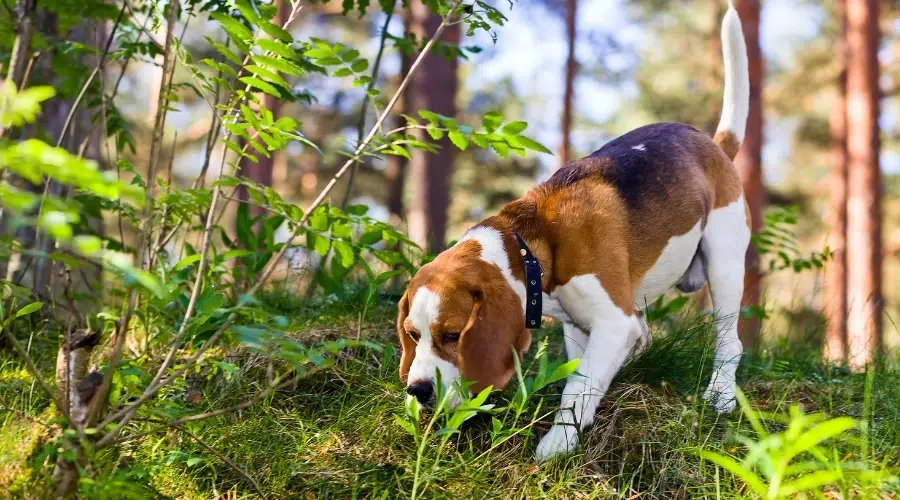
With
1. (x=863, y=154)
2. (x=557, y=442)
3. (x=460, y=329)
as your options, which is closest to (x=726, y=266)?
(x=557, y=442)

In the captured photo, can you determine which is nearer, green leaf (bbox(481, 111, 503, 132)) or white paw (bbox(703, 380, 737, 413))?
green leaf (bbox(481, 111, 503, 132))

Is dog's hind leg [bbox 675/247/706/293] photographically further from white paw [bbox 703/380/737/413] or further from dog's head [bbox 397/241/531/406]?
dog's head [bbox 397/241/531/406]

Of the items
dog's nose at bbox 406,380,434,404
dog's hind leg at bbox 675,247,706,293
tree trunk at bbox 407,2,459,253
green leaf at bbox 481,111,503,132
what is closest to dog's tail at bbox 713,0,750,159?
dog's hind leg at bbox 675,247,706,293

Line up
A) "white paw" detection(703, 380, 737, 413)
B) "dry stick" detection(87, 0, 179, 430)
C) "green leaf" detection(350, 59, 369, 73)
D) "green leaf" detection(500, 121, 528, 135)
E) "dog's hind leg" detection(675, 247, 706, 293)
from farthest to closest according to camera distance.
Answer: "dog's hind leg" detection(675, 247, 706, 293) → "white paw" detection(703, 380, 737, 413) → "green leaf" detection(350, 59, 369, 73) → "green leaf" detection(500, 121, 528, 135) → "dry stick" detection(87, 0, 179, 430)

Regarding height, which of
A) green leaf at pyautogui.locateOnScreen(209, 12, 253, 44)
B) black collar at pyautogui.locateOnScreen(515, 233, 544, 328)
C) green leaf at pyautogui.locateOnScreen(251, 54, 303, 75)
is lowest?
black collar at pyautogui.locateOnScreen(515, 233, 544, 328)

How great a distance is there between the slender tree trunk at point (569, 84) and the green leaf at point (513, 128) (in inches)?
512

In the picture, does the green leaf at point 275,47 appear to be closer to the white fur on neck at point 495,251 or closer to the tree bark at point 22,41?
the tree bark at point 22,41

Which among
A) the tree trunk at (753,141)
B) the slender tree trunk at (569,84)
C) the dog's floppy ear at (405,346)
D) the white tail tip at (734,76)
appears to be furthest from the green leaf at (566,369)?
the slender tree trunk at (569,84)

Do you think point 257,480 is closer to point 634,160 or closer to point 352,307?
point 352,307

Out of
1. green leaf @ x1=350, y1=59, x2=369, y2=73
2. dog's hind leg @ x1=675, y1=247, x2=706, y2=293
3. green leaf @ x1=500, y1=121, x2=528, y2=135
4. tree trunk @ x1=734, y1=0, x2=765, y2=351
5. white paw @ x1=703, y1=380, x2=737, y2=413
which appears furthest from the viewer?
tree trunk @ x1=734, y1=0, x2=765, y2=351

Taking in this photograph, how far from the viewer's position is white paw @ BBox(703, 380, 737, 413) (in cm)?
328

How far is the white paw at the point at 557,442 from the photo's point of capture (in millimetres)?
2902

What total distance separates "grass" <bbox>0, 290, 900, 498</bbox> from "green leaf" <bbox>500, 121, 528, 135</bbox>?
93cm

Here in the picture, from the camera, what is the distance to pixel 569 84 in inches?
630
